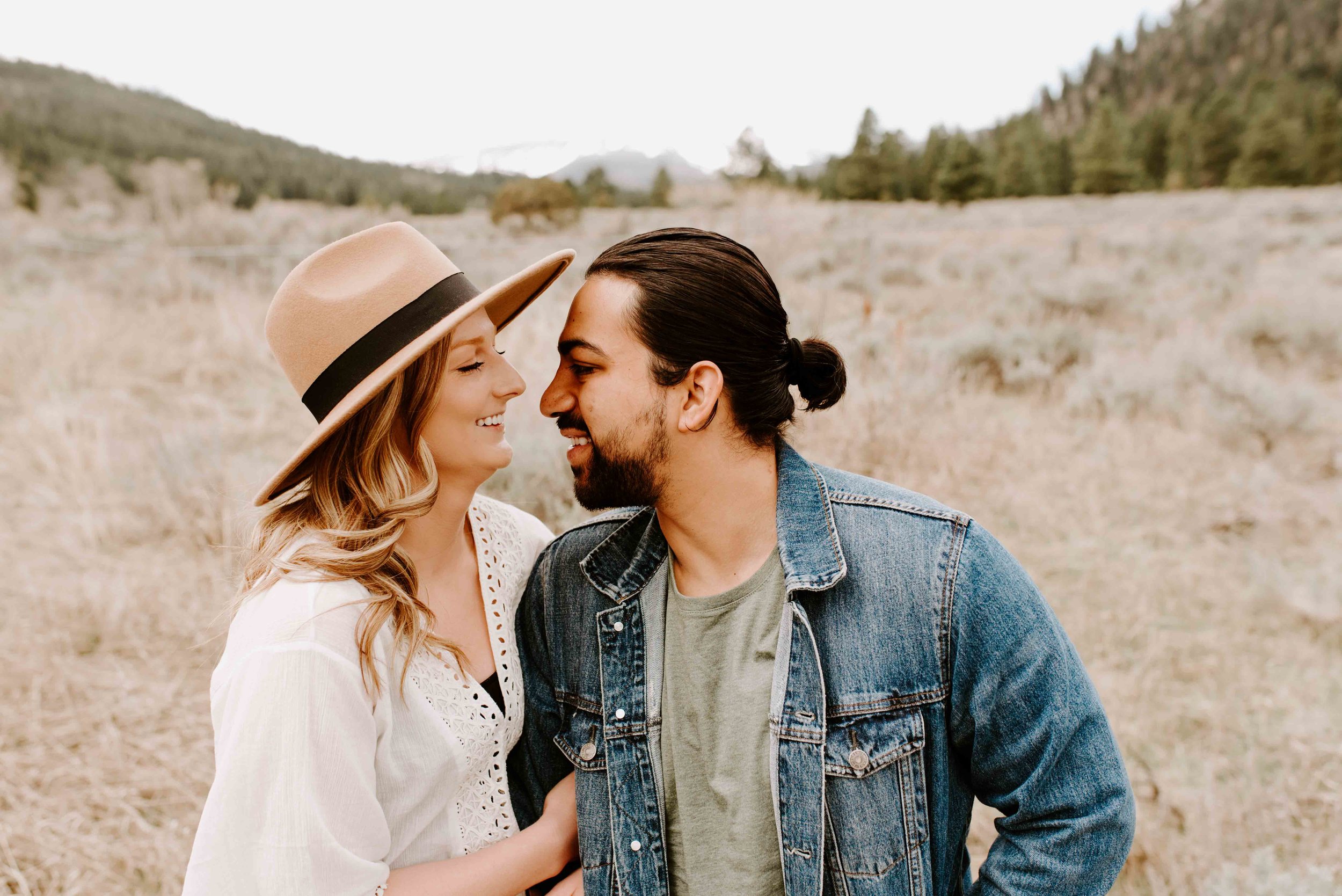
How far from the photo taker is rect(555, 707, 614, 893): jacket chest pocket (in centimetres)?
185

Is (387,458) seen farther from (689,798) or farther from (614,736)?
(689,798)

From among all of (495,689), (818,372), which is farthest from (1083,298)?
(495,689)

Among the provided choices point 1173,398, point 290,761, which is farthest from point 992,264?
point 290,761

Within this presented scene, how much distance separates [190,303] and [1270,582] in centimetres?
1217

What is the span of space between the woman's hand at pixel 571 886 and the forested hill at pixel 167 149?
24.9 m

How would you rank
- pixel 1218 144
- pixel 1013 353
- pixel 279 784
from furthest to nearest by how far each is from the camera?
pixel 1218 144, pixel 1013 353, pixel 279 784

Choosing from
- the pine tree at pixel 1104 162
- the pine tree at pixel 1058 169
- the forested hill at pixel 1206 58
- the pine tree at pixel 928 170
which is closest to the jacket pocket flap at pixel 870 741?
the pine tree at pixel 928 170

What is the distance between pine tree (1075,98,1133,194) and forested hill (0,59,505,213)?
31769mm

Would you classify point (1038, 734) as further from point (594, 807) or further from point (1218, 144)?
point (1218, 144)

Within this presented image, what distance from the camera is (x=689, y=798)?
180 centimetres

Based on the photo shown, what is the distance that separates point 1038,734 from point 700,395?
1.03 m

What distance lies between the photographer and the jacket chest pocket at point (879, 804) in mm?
1620

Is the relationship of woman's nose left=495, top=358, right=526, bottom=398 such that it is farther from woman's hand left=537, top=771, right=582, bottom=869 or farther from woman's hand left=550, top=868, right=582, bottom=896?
woman's hand left=550, top=868, right=582, bottom=896

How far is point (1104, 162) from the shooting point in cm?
4194
